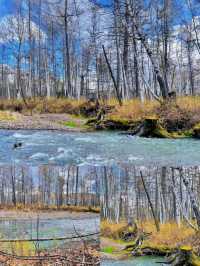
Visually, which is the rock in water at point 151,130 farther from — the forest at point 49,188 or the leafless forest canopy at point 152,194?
the forest at point 49,188

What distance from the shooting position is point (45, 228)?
452 centimetres

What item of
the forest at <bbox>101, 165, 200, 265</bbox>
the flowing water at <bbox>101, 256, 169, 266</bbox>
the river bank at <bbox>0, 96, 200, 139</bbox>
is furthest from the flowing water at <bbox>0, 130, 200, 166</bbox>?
the flowing water at <bbox>101, 256, 169, 266</bbox>

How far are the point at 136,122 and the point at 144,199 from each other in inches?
34.1

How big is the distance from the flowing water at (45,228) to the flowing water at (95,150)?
28.2 inches

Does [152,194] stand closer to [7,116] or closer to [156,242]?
[156,242]

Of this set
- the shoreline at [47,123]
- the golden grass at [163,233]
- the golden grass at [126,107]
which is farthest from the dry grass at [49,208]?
the golden grass at [126,107]

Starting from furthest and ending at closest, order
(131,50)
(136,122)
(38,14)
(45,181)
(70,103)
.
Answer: (38,14) → (131,50) → (70,103) → (136,122) → (45,181)

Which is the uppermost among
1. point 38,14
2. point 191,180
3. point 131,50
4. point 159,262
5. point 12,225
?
point 38,14

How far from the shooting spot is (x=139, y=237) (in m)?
4.77

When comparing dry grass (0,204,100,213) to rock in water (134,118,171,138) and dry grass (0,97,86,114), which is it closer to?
rock in water (134,118,171,138)

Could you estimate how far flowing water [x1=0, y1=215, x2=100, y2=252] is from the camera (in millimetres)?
4457

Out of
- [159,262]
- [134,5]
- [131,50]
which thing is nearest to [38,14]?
[131,50]

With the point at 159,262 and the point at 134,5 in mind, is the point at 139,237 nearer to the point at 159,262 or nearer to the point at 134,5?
the point at 159,262

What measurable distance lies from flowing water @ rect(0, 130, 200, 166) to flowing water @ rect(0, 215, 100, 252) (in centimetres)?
72
